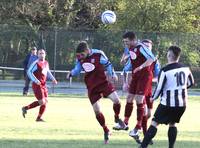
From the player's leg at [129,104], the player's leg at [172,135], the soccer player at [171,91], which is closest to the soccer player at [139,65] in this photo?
the player's leg at [129,104]

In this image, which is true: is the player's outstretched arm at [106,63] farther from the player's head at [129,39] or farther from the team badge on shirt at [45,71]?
the team badge on shirt at [45,71]

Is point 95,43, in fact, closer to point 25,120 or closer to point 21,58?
point 21,58

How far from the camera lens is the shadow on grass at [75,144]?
41.5 ft

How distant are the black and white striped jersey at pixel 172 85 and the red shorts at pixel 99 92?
2.18 meters

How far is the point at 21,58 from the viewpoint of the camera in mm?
38312

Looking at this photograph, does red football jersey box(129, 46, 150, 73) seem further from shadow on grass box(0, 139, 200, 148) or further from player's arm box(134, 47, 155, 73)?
shadow on grass box(0, 139, 200, 148)

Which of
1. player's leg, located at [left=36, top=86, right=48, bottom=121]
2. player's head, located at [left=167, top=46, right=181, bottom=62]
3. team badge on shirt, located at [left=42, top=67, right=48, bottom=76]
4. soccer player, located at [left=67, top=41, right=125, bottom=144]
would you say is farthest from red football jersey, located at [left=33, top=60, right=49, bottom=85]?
player's head, located at [left=167, top=46, right=181, bottom=62]

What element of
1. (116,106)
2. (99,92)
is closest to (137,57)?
(99,92)

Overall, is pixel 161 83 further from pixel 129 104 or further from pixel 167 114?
pixel 129 104

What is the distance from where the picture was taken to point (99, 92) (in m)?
13.7

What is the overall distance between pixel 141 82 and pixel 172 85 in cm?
195

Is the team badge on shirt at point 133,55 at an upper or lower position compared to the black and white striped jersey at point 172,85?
upper

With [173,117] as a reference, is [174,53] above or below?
above

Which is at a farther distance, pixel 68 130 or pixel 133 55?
pixel 68 130
